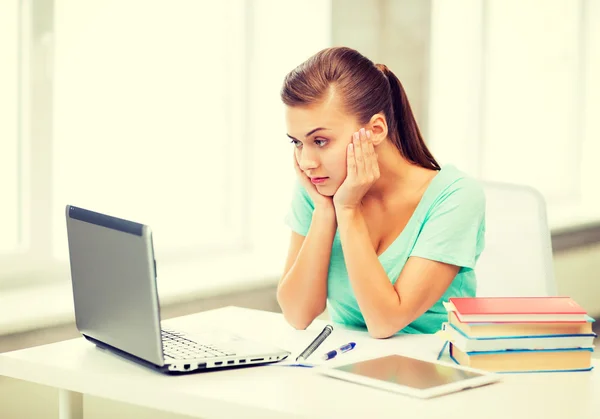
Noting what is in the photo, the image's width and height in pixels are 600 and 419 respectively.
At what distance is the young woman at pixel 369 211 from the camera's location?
1695 millimetres

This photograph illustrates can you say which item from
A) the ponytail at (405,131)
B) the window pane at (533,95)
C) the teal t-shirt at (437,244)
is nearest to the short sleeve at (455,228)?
the teal t-shirt at (437,244)

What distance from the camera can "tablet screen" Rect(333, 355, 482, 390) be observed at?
1.27 meters

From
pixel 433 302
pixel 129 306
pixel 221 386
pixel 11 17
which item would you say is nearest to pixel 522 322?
pixel 433 302

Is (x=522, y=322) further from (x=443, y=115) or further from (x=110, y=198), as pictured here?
(x=443, y=115)

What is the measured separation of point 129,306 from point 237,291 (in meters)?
1.28

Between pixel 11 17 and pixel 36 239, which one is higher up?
pixel 11 17

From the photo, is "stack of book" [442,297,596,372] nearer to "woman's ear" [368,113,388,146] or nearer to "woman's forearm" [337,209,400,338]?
"woman's forearm" [337,209,400,338]

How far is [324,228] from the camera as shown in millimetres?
1824

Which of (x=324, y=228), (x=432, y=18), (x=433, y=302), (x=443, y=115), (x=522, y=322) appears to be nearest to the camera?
(x=522, y=322)

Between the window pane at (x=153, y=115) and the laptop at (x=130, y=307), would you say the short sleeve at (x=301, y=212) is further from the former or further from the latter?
the window pane at (x=153, y=115)

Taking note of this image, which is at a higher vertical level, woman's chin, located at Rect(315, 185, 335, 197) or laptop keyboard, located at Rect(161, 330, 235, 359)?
woman's chin, located at Rect(315, 185, 335, 197)

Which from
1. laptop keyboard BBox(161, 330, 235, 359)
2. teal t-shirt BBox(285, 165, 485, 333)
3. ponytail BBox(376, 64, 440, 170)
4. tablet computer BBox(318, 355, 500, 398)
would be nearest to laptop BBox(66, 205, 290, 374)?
laptop keyboard BBox(161, 330, 235, 359)

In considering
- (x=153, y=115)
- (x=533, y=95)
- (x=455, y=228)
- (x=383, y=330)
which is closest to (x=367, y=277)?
(x=383, y=330)

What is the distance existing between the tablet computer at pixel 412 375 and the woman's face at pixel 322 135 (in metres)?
0.47
